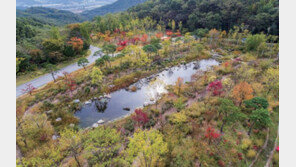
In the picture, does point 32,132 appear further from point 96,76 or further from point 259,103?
point 259,103

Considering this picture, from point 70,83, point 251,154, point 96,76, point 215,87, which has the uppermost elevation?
point 96,76

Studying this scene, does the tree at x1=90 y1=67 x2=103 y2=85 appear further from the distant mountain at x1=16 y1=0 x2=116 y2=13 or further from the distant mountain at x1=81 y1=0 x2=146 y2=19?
the distant mountain at x1=16 y1=0 x2=116 y2=13

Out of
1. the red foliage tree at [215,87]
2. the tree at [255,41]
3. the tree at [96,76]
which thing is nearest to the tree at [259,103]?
the red foliage tree at [215,87]

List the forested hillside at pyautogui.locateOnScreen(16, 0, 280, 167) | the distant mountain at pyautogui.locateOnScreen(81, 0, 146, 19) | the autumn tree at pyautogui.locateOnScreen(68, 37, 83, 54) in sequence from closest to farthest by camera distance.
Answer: the forested hillside at pyautogui.locateOnScreen(16, 0, 280, 167), the autumn tree at pyautogui.locateOnScreen(68, 37, 83, 54), the distant mountain at pyautogui.locateOnScreen(81, 0, 146, 19)

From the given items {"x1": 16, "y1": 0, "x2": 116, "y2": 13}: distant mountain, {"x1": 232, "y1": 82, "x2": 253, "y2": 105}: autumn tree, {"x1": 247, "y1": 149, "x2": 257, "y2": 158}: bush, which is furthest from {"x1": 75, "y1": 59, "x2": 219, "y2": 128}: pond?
{"x1": 16, "y1": 0, "x2": 116, "y2": 13}: distant mountain

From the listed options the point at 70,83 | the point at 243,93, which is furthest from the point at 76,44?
→ the point at 243,93

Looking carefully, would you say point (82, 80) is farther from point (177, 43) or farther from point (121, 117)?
point (177, 43)

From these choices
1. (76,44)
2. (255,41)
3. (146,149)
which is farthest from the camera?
(76,44)
